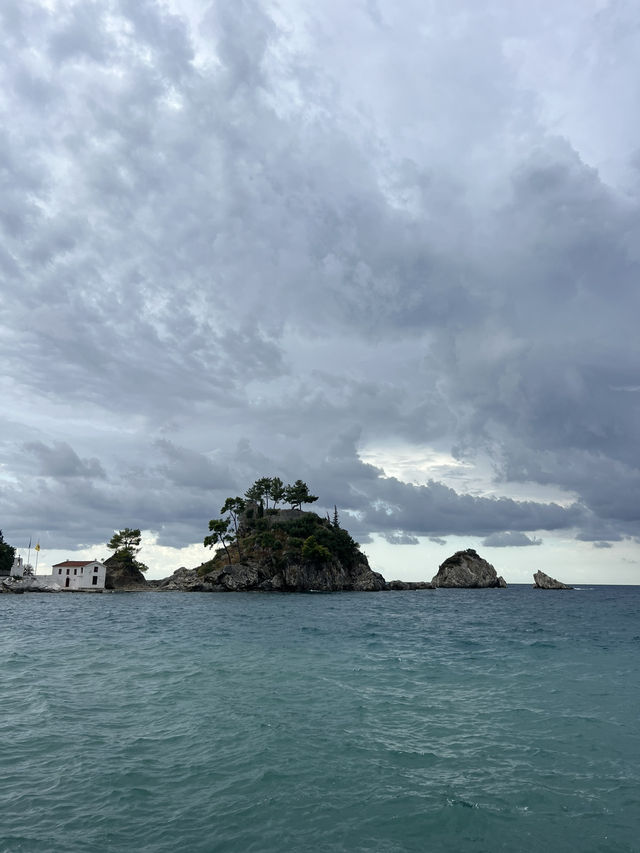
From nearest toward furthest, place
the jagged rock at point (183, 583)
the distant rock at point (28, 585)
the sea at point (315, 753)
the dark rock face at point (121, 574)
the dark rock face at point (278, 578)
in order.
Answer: the sea at point (315, 753), the distant rock at point (28, 585), the dark rock face at point (278, 578), the jagged rock at point (183, 583), the dark rock face at point (121, 574)

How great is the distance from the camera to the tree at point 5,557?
506 ft

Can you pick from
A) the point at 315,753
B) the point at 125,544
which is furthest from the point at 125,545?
the point at 315,753

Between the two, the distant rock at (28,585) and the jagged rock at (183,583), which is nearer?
the distant rock at (28,585)

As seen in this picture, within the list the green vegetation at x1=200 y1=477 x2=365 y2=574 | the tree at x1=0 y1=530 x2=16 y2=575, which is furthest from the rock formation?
the tree at x1=0 y1=530 x2=16 y2=575

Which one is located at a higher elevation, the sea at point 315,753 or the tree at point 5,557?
the tree at point 5,557

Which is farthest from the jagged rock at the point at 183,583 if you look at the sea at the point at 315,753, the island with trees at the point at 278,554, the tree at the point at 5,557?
the sea at the point at 315,753

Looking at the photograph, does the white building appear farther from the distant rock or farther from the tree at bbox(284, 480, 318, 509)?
the tree at bbox(284, 480, 318, 509)

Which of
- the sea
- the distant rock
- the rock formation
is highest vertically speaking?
the rock formation

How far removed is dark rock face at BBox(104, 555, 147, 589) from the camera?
155125 millimetres

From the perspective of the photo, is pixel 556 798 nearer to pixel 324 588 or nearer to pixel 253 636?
pixel 253 636

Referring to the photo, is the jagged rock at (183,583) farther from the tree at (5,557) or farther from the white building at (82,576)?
the tree at (5,557)

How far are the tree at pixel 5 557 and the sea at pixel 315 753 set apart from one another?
143135 mm

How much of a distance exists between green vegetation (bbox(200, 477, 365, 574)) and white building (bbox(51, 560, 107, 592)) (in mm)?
28261

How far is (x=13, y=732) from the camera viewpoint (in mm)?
17547
